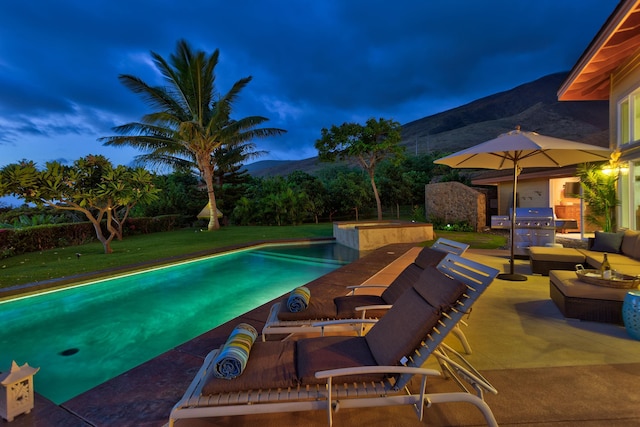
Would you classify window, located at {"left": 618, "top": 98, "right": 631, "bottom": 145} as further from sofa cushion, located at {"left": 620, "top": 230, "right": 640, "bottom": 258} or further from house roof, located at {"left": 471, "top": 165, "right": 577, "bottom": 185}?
sofa cushion, located at {"left": 620, "top": 230, "right": 640, "bottom": 258}

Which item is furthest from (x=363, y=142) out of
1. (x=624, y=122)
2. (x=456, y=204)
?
(x=624, y=122)

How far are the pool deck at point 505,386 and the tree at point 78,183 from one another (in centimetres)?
845

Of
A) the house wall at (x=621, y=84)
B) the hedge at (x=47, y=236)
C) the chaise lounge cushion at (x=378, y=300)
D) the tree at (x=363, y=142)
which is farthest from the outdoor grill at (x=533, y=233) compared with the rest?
the hedge at (x=47, y=236)

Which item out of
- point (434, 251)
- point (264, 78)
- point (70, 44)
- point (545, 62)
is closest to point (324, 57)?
point (264, 78)

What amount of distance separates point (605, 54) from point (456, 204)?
336 inches

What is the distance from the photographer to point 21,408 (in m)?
2.22

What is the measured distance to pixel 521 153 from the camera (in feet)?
20.2

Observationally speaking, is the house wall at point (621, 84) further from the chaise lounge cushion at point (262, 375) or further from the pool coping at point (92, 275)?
the pool coping at point (92, 275)

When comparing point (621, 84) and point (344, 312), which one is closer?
point (344, 312)

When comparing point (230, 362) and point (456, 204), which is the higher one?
point (456, 204)

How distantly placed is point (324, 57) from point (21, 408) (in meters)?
77.9

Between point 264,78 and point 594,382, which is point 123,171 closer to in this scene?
point 594,382

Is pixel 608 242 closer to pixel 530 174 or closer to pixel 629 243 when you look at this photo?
pixel 629 243

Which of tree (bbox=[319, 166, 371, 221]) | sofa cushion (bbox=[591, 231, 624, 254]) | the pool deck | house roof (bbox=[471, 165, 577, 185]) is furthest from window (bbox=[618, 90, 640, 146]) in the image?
tree (bbox=[319, 166, 371, 221])
